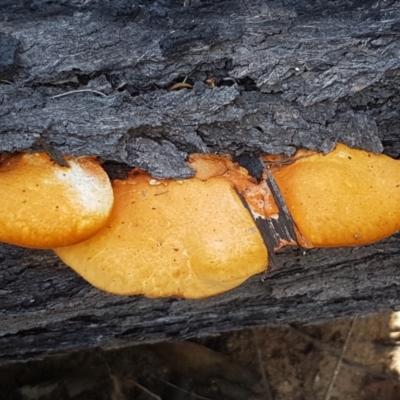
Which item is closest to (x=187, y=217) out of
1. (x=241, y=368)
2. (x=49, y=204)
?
(x=49, y=204)

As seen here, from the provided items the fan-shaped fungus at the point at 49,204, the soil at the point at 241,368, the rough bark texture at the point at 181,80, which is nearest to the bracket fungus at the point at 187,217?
the fan-shaped fungus at the point at 49,204

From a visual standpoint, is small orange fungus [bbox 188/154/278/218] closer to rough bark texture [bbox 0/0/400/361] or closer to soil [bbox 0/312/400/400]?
rough bark texture [bbox 0/0/400/361]

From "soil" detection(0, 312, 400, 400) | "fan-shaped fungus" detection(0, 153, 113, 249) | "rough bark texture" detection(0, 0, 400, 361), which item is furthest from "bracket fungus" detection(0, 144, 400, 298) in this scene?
"soil" detection(0, 312, 400, 400)

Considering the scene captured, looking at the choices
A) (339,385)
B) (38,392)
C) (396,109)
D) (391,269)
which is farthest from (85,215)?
(339,385)

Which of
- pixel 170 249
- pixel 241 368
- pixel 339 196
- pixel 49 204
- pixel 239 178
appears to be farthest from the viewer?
pixel 241 368

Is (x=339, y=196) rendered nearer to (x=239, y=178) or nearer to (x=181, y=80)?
(x=239, y=178)

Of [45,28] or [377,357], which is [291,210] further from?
[377,357]
